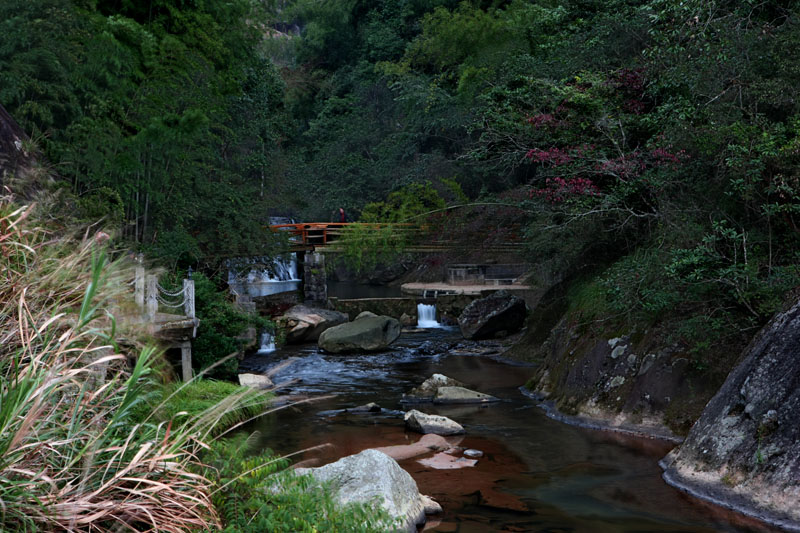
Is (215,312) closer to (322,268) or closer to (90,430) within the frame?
(90,430)

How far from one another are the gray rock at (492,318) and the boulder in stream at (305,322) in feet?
12.5

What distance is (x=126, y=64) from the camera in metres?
14.6

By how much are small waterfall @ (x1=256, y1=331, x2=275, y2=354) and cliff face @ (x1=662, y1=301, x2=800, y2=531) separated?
1235cm

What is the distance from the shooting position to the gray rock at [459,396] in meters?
12.1

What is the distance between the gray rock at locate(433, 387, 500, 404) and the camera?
12.1 metres

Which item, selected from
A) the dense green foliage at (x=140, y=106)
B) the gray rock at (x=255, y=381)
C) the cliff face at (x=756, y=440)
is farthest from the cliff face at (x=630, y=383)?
the dense green foliage at (x=140, y=106)

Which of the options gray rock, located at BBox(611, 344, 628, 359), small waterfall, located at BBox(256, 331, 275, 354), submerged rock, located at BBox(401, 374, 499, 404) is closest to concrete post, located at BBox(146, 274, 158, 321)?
submerged rock, located at BBox(401, 374, 499, 404)

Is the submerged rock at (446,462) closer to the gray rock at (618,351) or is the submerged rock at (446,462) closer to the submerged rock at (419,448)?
the submerged rock at (419,448)

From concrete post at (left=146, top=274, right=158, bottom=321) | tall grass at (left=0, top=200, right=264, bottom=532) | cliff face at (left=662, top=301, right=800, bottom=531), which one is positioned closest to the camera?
tall grass at (left=0, top=200, right=264, bottom=532)

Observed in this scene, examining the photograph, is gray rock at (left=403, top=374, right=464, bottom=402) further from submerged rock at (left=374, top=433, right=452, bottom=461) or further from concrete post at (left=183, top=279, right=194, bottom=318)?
concrete post at (left=183, top=279, right=194, bottom=318)

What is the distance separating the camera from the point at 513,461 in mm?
8820

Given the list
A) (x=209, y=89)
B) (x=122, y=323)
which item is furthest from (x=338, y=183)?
(x=122, y=323)

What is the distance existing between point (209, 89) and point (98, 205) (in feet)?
22.5

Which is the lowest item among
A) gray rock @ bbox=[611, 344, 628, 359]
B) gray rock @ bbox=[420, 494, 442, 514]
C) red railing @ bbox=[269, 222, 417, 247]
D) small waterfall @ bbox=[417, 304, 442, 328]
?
gray rock @ bbox=[420, 494, 442, 514]
